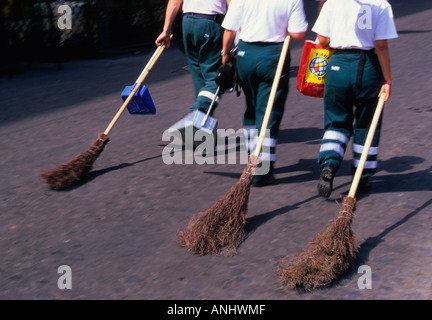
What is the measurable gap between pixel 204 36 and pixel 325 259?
3.30m

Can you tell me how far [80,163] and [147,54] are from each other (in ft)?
25.2

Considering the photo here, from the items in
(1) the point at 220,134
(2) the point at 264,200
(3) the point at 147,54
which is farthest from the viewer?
(3) the point at 147,54

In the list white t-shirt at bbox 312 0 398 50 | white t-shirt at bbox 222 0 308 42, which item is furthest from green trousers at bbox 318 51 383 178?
white t-shirt at bbox 222 0 308 42

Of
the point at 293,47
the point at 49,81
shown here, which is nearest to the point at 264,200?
the point at 49,81

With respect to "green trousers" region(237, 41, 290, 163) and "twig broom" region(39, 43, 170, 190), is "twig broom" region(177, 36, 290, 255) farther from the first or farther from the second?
"twig broom" region(39, 43, 170, 190)

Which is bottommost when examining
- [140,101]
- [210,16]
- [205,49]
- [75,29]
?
[75,29]

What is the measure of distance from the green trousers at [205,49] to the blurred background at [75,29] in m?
5.93

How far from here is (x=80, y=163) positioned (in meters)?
6.24

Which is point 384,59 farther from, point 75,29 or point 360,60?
point 75,29

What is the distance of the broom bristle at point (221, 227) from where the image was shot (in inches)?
184

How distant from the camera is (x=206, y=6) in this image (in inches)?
266

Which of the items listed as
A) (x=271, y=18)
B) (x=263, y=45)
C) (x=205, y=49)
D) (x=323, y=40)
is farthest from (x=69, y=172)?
(x=323, y=40)

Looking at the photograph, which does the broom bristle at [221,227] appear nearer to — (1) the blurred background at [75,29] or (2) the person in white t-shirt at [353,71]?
(2) the person in white t-shirt at [353,71]

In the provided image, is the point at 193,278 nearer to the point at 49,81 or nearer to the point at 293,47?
the point at 49,81
